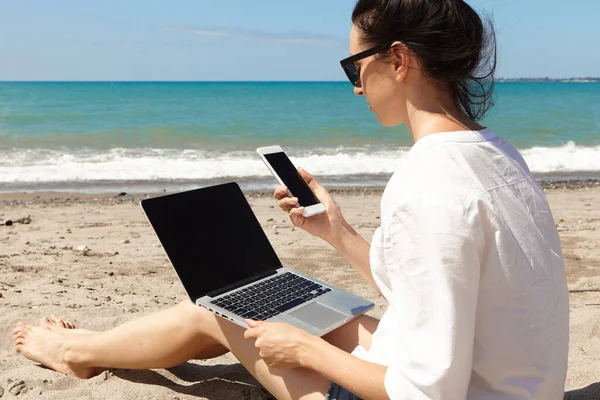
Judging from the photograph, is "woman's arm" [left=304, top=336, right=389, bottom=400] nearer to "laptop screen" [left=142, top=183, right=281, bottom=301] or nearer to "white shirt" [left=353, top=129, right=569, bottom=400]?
"white shirt" [left=353, top=129, right=569, bottom=400]

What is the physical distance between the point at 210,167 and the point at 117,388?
10.4m

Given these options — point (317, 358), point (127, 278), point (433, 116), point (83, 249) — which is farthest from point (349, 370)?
point (83, 249)

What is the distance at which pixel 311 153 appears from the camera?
1608 centimetres

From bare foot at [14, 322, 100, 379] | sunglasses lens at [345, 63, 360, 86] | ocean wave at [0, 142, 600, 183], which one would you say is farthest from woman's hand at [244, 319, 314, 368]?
ocean wave at [0, 142, 600, 183]

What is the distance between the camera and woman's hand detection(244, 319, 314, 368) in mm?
1915

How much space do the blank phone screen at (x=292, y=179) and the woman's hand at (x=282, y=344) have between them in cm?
67

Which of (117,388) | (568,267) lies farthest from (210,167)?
(117,388)

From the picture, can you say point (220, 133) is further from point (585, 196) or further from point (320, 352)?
point (320, 352)

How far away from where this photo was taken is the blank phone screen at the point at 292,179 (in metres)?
2.60

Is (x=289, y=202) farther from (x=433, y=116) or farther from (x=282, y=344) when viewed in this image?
(x=433, y=116)

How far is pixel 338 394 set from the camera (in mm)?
2018

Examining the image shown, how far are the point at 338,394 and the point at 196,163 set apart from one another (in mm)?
12029

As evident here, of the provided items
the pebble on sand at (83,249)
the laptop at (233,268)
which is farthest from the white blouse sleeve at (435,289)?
the pebble on sand at (83,249)

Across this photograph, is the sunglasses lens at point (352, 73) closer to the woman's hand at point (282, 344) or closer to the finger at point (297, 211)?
the finger at point (297, 211)
